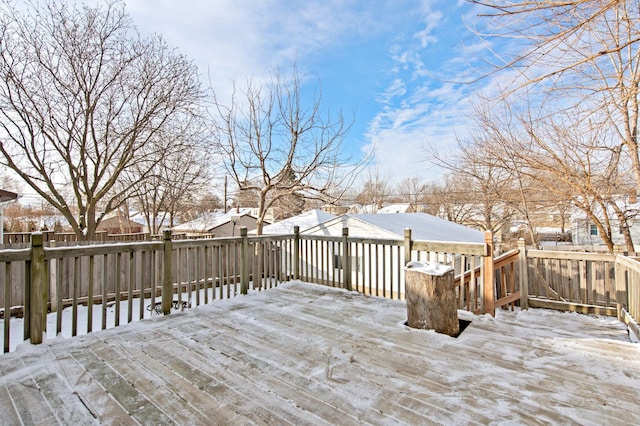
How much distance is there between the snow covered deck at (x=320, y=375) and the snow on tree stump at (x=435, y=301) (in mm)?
145

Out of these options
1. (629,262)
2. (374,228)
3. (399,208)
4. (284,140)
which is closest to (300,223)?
(374,228)

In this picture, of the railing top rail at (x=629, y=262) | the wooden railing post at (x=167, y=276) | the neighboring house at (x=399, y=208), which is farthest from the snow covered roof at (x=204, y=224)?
the railing top rail at (x=629, y=262)

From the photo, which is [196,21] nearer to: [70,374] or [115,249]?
[115,249]

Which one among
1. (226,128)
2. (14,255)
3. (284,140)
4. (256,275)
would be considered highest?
(226,128)

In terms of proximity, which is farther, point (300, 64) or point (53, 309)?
point (300, 64)

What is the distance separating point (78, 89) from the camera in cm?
787

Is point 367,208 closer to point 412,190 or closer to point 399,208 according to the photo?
point 399,208

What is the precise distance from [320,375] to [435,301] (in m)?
1.51

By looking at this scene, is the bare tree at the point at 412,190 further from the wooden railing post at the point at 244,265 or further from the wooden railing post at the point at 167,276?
the wooden railing post at the point at 167,276

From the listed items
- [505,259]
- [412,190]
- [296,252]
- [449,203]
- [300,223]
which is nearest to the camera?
[505,259]

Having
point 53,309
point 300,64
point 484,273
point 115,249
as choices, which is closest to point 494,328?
point 484,273

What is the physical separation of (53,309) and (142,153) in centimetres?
540

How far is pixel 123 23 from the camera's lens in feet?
26.5

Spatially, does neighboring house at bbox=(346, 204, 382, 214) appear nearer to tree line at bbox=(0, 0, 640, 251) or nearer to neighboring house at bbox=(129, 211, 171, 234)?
neighboring house at bbox=(129, 211, 171, 234)
